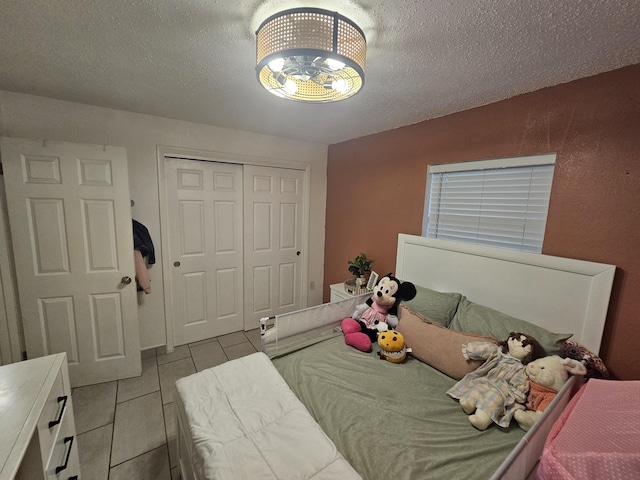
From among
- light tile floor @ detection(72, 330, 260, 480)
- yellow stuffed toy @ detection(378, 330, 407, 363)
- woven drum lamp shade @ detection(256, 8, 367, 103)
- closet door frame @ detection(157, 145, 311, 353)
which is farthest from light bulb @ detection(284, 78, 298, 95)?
light tile floor @ detection(72, 330, 260, 480)

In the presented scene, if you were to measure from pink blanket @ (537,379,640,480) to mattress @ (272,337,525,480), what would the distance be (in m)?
0.29

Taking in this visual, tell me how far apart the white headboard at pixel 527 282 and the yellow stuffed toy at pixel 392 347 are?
0.66 meters

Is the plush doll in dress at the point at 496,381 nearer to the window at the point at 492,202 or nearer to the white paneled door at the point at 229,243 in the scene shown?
the window at the point at 492,202

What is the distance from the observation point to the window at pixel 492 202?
1728 mm

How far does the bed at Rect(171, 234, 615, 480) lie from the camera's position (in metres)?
1.00

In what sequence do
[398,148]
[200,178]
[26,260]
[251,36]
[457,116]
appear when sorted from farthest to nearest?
1. [200,178]
2. [398,148]
3. [457,116]
4. [26,260]
5. [251,36]

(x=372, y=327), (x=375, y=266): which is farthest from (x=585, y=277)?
(x=375, y=266)

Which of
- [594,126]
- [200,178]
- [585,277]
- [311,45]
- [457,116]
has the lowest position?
[585,277]

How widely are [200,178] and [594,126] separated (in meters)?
3.05

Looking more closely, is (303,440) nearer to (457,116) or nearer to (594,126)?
(594,126)

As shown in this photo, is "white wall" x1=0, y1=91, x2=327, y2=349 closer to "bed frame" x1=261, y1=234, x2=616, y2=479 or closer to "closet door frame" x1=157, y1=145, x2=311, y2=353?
"closet door frame" x1=157, y1=145, x2=311, y2=353

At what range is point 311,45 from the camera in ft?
3.25

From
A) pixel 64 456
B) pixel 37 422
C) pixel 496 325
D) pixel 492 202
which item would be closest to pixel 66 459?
pixel 64 456

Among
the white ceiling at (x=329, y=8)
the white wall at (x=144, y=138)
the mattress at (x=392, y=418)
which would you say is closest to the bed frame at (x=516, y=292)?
the mattress at (x=392, y=418)
